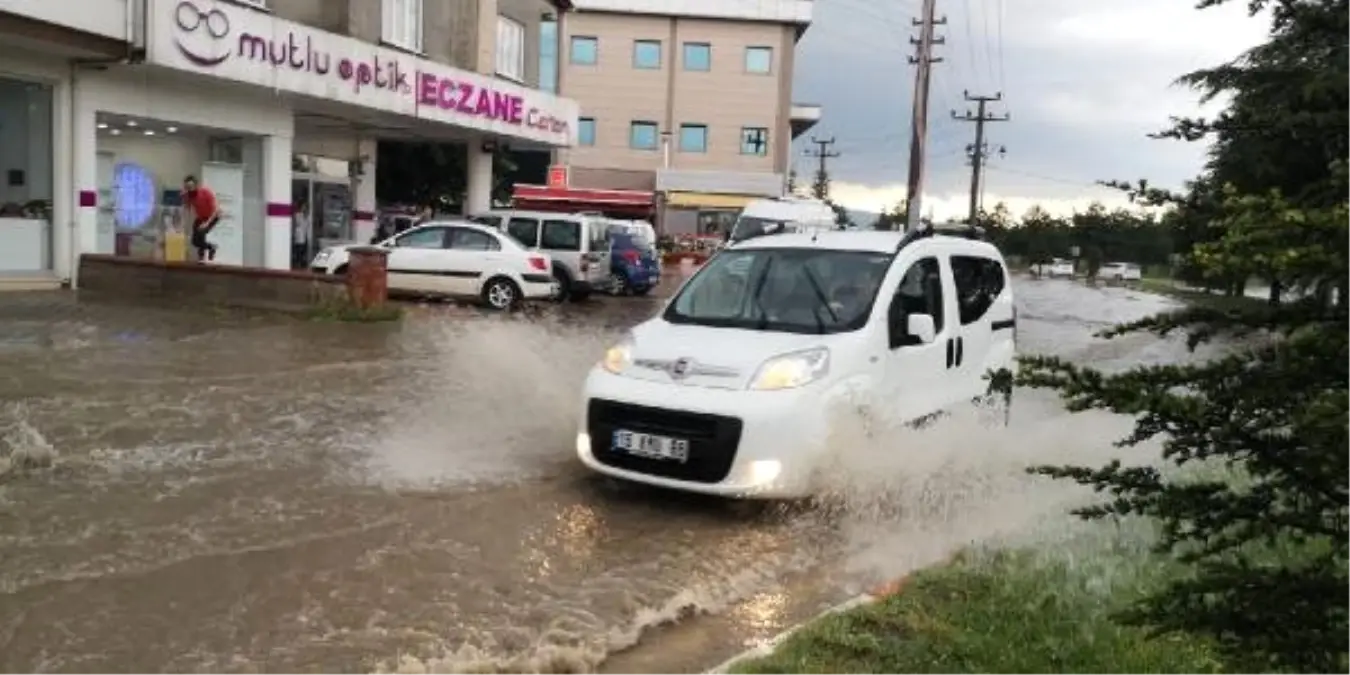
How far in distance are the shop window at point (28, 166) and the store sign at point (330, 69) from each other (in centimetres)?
227

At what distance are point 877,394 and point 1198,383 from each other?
4.83 meters

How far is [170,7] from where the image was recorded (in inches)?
688

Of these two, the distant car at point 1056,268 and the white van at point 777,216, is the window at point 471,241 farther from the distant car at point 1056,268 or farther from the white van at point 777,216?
the distant car at point 1056,268

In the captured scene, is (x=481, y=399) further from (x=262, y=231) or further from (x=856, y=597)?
(x=262, y=231)

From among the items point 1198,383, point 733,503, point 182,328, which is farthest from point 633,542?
Answer: point 182,328

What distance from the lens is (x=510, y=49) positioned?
1191 inches

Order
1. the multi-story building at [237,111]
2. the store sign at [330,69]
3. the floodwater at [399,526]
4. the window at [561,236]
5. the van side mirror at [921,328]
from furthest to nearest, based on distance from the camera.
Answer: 1. the window at [561,236]
2. the store sign at [330,69]
3. the multi-story building at [237,111]
4. the van side mirror at [921,328]
5. the floodwater at [399,526]

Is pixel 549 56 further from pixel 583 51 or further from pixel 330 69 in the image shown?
pixel 330 69

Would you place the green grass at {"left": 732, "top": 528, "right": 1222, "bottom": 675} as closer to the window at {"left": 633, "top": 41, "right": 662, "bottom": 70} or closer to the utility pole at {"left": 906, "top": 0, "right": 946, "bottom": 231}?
the utility pole at {"left": 906, "top": 0, "right": 946, "bottom": 231}

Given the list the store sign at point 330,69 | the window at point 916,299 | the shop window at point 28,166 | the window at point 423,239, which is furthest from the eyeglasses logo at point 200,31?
the window at point 916,299

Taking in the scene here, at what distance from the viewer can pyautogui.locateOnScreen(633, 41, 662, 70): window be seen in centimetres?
6044

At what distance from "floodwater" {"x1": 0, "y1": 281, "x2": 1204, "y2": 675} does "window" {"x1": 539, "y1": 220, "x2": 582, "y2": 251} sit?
10.9 meters

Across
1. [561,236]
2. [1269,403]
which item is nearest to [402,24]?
[561,236]

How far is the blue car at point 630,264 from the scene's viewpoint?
25031mm
